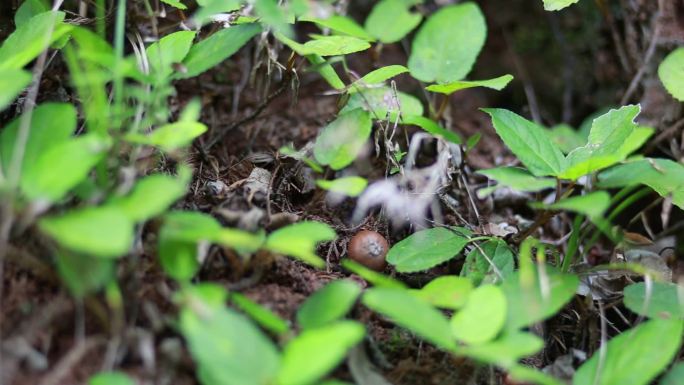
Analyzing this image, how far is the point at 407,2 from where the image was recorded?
1.72 metres

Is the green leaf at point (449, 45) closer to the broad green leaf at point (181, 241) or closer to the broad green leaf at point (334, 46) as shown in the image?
the broad green leaf at point (334, 46)

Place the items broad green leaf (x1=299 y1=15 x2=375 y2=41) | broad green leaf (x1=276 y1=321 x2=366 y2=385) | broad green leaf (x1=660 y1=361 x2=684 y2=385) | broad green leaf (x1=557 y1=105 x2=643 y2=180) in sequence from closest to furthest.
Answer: broad green leaf (x1=276 y1=321 x2=366 y2=385), broad green leaf (x1=660 y1=361 x2=684 y2=385), broad green leaf (x1=557 y1=105 x2=643 y2=180), broad green leaf (x1=299 y1=15 x2=375 y2=41)

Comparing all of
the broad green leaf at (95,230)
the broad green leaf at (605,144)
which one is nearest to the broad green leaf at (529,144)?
the broad green leaf at (605,144)

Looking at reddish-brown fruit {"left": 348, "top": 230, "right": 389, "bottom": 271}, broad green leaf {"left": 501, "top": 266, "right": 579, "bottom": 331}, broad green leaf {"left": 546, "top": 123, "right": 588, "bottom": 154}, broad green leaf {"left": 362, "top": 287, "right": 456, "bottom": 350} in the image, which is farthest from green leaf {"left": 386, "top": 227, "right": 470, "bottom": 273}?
broad green leaf {"left": 546, "top": 123, "right": 588, "bottom": 154}

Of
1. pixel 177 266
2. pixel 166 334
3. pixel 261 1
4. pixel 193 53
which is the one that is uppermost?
pixel 261 1

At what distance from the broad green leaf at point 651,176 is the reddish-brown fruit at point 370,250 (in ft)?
1.40

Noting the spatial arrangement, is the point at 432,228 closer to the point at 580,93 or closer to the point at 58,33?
the point at 58,33

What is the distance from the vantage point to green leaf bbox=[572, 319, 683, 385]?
979 millimetres

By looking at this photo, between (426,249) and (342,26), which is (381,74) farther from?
(426,249)

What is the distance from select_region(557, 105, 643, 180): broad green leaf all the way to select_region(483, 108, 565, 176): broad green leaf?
27 millimetres

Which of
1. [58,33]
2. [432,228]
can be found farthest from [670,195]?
[58,33]

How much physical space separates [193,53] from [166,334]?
21.3 inches

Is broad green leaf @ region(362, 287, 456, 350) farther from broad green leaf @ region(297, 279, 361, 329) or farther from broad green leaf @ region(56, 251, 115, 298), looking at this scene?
broad green leaf @ region(56, 251, 115, 298)

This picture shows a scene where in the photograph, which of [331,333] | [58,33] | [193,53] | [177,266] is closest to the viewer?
[331,333]
